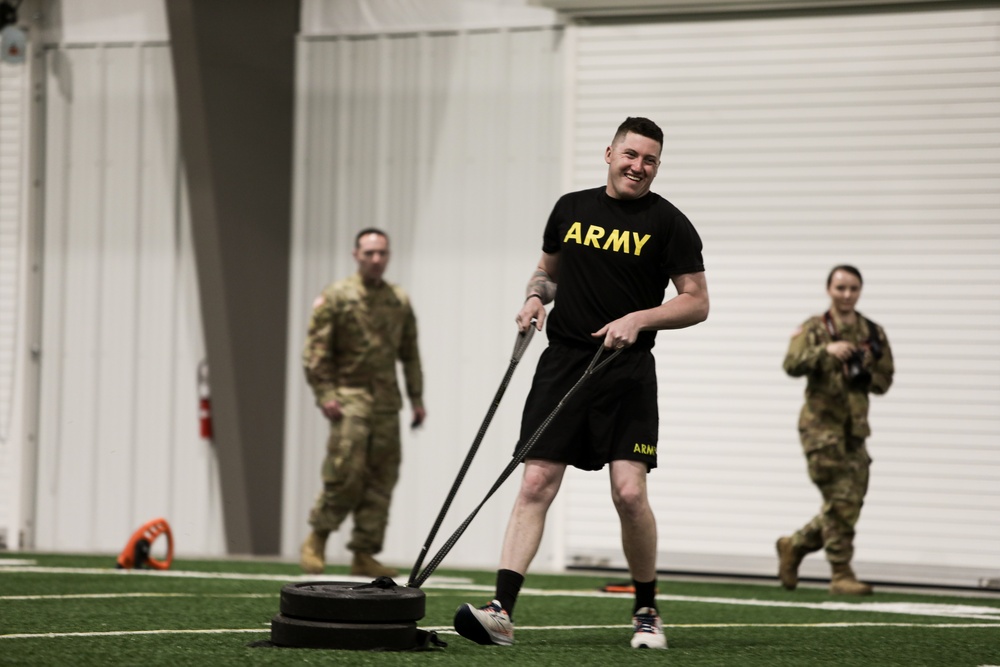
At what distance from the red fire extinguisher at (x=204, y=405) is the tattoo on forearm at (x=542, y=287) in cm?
708

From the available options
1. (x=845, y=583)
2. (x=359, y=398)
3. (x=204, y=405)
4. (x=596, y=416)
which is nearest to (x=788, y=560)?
(x=845, y=583)

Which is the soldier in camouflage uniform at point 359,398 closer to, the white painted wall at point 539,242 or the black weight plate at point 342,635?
the white painted wall at point 539,242

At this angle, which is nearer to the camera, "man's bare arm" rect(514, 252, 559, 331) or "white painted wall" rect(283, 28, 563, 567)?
"man's bare arm" rect(514, 252, 559, 331)

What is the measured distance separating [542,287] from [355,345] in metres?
4.10

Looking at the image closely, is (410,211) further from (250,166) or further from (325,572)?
(325,572)

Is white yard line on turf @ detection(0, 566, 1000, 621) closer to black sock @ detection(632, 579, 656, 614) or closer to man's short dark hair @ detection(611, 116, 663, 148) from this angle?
black sock @ detection(632, 579, 656, 614)

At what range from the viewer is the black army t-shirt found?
5.28 meters

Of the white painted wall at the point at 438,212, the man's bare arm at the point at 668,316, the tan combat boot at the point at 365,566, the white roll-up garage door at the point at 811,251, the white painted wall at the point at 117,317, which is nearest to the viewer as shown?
the man's bare arm at the point at 668,316

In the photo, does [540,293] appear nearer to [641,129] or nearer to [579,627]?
[641,129]

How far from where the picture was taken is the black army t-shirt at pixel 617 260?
5277mm

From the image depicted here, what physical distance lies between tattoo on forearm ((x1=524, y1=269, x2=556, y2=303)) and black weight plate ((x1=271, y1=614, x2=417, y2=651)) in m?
1.35

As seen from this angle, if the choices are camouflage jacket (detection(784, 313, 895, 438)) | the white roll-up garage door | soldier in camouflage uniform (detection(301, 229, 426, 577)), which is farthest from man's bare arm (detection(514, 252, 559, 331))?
the white roll-up garage door

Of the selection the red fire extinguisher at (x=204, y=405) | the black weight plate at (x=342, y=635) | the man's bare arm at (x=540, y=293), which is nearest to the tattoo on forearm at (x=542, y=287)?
the man's bare arm at (x=540, y=293)

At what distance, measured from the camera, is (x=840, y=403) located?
896cm
